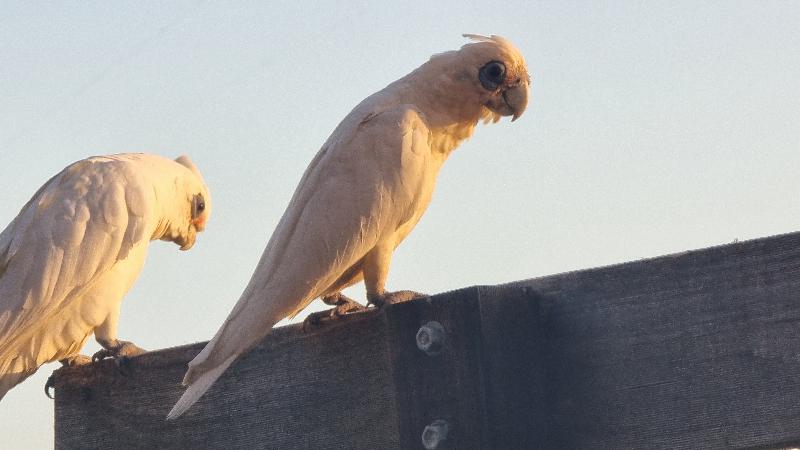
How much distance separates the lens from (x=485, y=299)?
6.07 ft

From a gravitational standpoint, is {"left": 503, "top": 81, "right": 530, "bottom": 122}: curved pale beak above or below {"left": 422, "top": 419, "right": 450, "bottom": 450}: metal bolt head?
Answer: above

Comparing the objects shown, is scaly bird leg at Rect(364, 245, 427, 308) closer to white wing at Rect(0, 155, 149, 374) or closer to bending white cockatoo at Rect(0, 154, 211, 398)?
bending white cockatoo at Rect(0, 154, 211, 398)

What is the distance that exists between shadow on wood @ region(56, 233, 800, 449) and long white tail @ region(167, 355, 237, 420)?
20 centimetres

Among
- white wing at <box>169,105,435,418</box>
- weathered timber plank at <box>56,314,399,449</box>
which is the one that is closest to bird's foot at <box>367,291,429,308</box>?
white wing at <box>169,105,435,418</box>

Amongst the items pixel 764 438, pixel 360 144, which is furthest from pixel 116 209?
pixel 764 438

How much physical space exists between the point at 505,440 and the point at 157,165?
13.1 feet

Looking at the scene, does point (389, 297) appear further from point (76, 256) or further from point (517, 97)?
point (76, 256)

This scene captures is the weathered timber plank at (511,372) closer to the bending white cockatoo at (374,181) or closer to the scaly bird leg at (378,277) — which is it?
the bending white cockatoo at (374,181)

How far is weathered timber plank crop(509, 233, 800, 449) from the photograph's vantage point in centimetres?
167

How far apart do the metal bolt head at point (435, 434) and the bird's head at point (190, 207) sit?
→ 12.9 ft

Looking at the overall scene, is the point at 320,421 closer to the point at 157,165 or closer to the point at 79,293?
the point at 79,293

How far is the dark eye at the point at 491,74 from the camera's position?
14.1 ft

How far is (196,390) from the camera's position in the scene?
2.32 m

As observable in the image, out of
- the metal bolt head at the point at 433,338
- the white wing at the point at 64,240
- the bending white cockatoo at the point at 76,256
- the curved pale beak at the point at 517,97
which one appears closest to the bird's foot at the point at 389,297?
the curved pale beak at the point at 517,97
